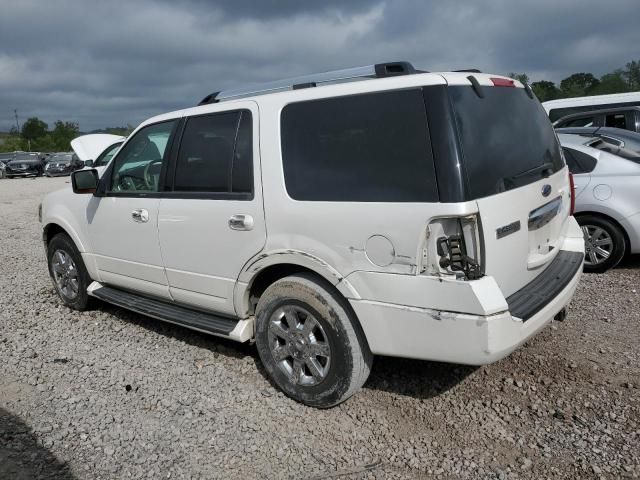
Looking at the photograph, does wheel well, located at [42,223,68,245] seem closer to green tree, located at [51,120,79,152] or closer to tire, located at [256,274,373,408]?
tire, located at [256,274,373,408]

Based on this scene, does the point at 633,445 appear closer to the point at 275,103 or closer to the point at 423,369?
the point at 423,369

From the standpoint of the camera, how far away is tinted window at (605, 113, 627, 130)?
8750mm

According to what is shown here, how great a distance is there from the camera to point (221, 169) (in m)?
3.68

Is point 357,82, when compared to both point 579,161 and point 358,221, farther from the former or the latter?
point 579,161

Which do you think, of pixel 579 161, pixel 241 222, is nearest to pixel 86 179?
pixel 241 222

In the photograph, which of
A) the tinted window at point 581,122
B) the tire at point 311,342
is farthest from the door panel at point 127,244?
the tinted window at point 581,122

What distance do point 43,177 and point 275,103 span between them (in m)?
33.3

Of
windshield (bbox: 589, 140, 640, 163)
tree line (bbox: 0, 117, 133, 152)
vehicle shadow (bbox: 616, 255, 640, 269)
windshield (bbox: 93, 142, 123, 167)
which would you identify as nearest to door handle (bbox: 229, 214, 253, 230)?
windshield (bbox: 589, 140, 640, 163)

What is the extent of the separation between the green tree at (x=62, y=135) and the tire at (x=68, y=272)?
8234 cm

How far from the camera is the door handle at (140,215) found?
4.16 m

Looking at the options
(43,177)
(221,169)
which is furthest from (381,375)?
(43,177)

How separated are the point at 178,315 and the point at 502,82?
9.17 feet

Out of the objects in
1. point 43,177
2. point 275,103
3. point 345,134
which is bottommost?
point 43,177

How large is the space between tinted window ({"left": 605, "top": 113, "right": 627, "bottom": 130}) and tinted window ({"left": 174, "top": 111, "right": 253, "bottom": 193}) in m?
7.53
